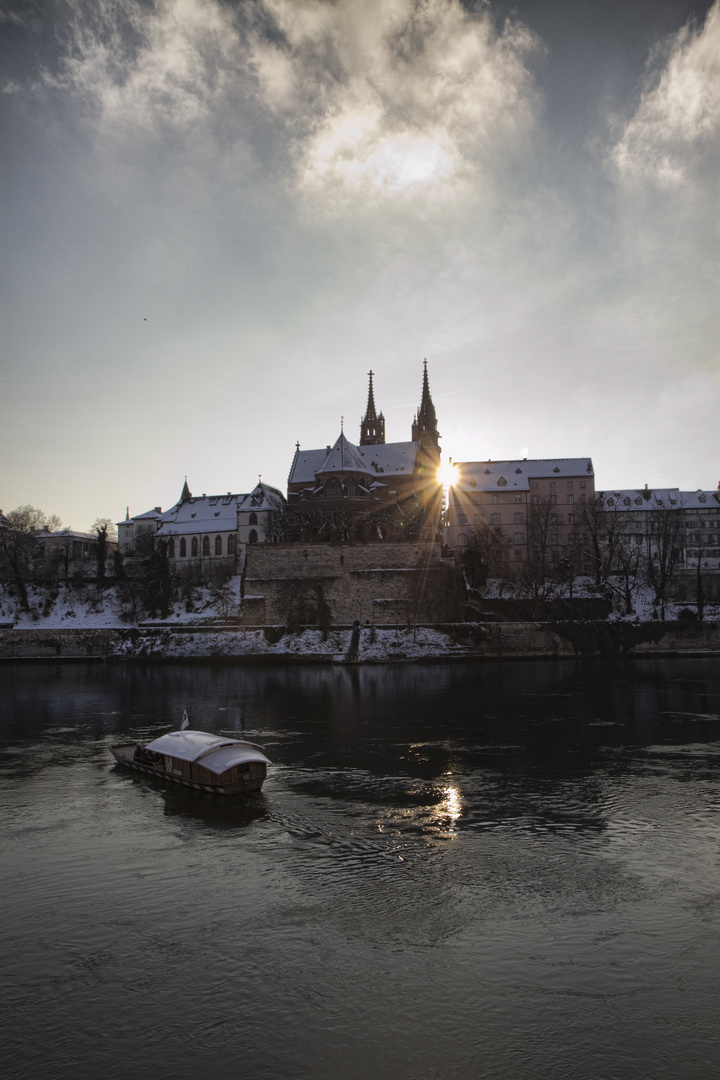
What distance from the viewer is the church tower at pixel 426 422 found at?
8306 centimetres

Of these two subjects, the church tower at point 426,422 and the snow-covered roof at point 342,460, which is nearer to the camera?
the snow-covered roof at point 342,460

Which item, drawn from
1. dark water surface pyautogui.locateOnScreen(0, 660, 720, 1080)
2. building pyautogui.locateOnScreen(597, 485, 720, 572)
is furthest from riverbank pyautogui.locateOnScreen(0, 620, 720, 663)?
dark water surface pyautogui.locateOnScreen(0, 660, 720, 1080)

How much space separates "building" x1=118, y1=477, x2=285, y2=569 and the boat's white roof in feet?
174

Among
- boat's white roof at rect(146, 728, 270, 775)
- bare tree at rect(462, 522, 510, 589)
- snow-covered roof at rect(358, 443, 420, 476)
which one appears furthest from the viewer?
snow-covered roof at rect(358, 443, 420, 476)

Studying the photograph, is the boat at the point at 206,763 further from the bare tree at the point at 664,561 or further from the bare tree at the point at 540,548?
the bare tree at the point at 664,561

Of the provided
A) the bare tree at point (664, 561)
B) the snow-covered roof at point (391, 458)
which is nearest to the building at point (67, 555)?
the snow-covered roof at point (391, 458)

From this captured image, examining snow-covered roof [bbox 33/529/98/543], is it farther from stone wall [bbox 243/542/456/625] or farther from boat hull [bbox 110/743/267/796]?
boat hull [bbox 110/743/267/796]

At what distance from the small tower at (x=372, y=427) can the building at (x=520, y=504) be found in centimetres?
2143

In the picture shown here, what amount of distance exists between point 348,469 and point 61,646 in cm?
3028

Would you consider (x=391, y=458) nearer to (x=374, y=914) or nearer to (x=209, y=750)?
(x=209, y=750)

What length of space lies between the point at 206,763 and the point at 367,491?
5668 cm

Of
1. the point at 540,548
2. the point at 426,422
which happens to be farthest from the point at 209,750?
the point at 426,422

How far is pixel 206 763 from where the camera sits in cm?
2022

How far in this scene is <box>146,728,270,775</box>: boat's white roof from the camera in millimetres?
20016
